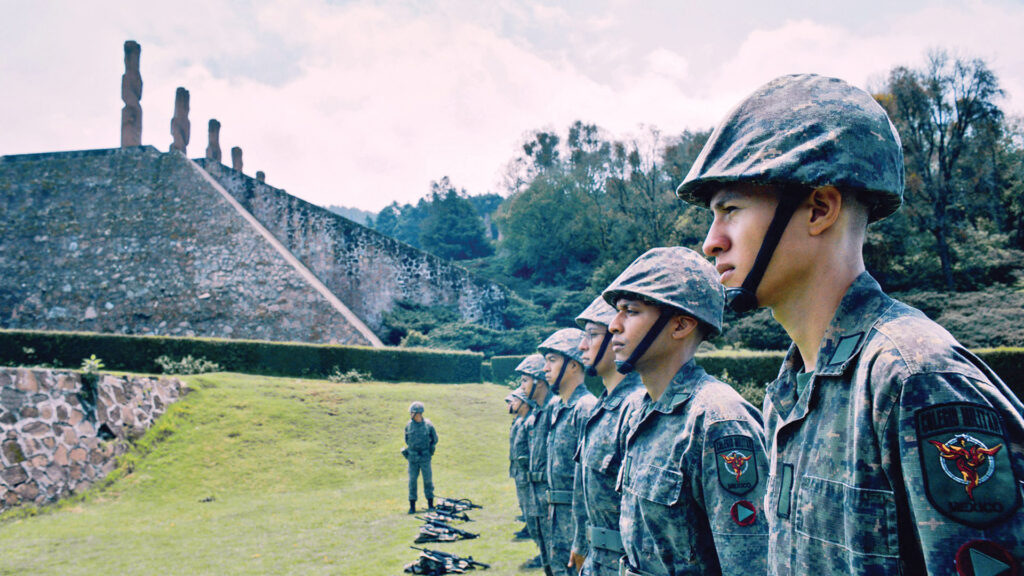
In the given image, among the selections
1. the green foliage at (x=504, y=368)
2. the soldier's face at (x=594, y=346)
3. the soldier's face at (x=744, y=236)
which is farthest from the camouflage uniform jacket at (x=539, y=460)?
the green foliage at (x=504, y=368)

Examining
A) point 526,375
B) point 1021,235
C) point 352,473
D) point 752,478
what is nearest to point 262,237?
point 352,473

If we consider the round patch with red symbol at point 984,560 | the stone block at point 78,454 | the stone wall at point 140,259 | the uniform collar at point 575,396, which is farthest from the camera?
the stone wall at point 140,259

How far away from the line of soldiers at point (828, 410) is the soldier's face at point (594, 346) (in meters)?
2.09

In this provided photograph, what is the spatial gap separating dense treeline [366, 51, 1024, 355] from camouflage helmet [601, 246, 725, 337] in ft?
58.7

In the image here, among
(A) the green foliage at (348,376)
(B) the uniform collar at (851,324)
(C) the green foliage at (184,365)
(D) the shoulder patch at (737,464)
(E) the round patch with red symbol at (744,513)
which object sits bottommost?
(A) the green foliage at (348,376)

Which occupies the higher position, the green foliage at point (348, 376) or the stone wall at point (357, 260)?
the stone wall at point (357, 260)

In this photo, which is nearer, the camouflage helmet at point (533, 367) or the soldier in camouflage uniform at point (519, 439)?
the camouflage helmet at point (533, 367)

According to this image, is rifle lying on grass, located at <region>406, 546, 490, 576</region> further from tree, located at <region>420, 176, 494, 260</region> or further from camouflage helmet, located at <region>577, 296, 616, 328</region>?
tree, located at <region>420, 176, 494, 260</region>

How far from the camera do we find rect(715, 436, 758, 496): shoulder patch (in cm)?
235

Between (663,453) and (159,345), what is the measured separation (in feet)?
66.7

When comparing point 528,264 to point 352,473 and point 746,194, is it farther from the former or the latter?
point 746,194

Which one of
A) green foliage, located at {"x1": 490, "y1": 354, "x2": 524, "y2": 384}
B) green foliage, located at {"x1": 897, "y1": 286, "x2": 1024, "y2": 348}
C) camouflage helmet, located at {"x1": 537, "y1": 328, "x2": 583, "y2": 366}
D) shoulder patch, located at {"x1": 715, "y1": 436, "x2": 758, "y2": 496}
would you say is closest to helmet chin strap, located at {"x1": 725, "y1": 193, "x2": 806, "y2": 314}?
shoulder patch, located at {"x1": 715, "y1": 436, "x2": 758, "y2": 496}

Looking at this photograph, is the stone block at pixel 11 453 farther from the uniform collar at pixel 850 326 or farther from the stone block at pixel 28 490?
the uniform collar at pixel 850 326

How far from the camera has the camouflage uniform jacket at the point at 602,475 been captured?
362cm
